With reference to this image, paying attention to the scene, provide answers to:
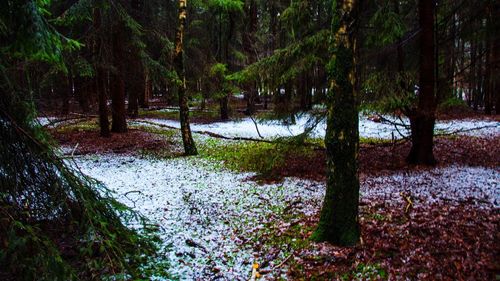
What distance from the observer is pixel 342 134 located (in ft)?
17.0

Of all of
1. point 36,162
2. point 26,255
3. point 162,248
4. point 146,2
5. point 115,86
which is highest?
point 146,2

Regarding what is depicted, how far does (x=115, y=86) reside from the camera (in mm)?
16812

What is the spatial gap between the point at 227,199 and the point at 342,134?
3940 millimetres

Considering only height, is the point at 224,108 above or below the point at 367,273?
above

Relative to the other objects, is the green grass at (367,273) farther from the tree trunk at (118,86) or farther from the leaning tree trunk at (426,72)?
the tree trunk at (118,86)

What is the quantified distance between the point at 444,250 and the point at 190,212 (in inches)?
190

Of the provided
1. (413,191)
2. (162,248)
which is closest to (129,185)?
(162,248)

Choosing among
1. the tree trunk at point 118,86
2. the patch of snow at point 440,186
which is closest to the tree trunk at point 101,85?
the tree trunk at point 118,86

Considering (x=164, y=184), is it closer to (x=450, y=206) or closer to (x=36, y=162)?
(x=36, y=162)

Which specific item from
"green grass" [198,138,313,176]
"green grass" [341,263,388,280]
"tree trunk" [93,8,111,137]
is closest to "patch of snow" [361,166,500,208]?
"green grass" [198,138,313,176]

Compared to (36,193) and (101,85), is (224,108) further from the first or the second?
(36,193)

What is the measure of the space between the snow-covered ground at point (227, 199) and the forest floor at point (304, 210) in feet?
0.07

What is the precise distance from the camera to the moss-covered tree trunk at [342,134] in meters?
5.07

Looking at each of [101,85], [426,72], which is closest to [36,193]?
[426,72]
